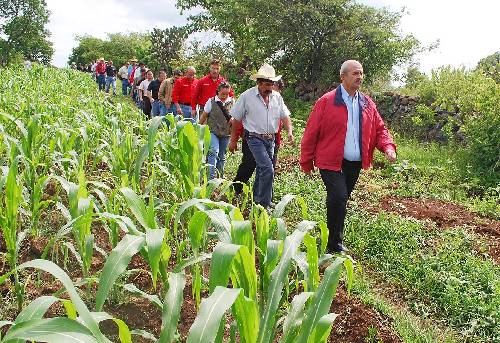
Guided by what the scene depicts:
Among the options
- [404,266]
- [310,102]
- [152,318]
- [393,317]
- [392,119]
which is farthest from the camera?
[310,102]

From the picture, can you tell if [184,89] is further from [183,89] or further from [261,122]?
[261,122]

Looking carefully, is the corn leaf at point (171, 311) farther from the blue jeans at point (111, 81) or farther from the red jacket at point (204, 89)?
the blue jeans at point (111, 81)

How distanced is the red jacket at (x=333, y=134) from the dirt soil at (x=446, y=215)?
4.93 feet

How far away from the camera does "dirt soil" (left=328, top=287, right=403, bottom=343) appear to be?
2.99 meters

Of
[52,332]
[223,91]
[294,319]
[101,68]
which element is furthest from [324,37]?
[52,332]

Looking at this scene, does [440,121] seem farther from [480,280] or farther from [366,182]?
[480,280]

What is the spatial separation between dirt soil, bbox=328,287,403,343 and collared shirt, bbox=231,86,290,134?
2.27 m

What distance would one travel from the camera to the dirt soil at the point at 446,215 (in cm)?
531

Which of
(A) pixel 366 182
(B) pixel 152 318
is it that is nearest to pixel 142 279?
(B) pixel 152 318

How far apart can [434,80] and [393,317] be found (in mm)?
9707

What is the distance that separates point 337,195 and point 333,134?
20.4 inches

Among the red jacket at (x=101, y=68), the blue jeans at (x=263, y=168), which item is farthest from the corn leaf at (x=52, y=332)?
the red jacket at (x=101, y=68)

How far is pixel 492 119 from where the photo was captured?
8.23 metres

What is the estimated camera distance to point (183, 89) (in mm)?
8664
